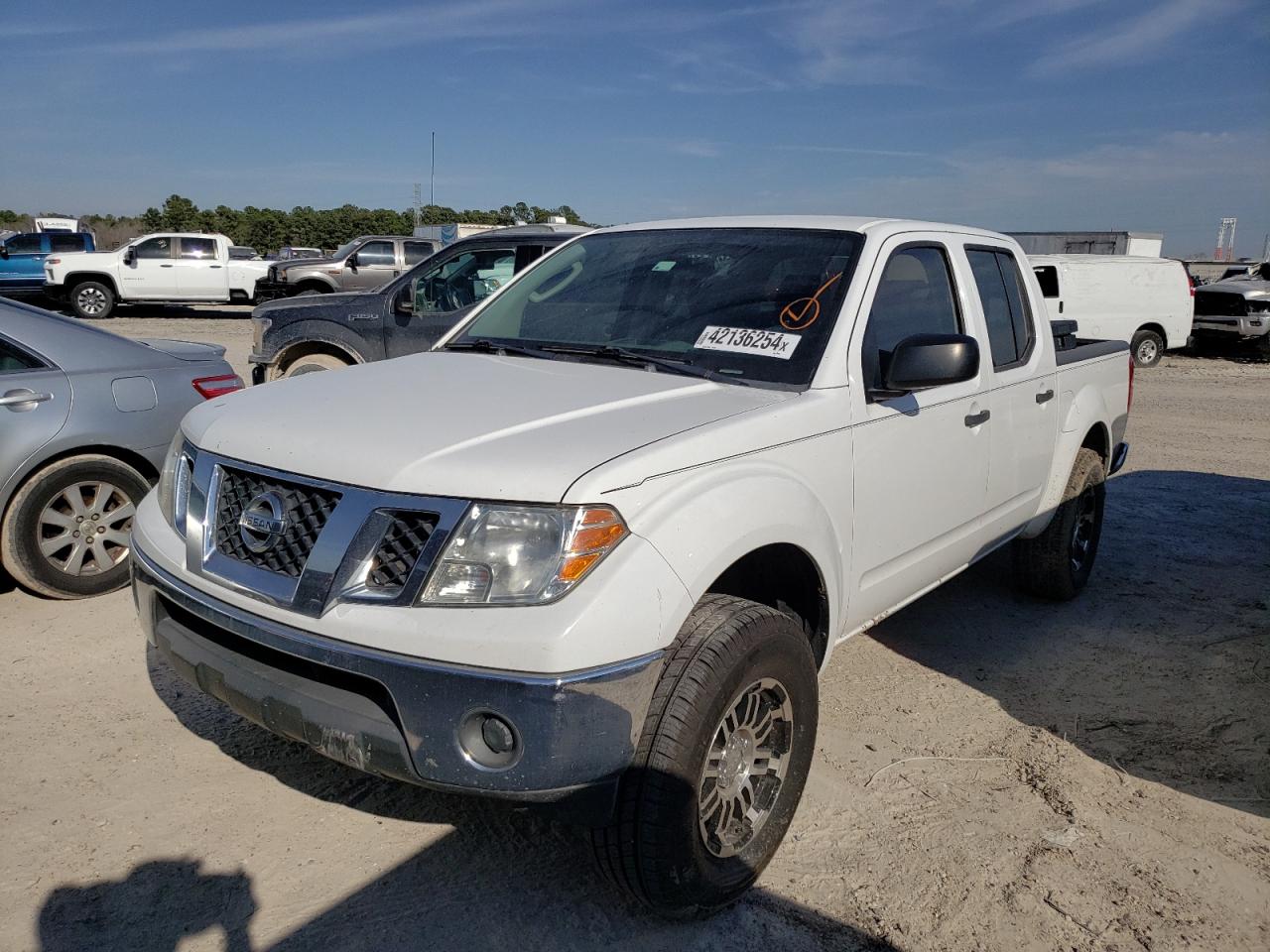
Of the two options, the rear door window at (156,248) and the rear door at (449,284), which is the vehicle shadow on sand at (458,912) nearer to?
the rear door at (449,284)

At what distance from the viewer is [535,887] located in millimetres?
2822

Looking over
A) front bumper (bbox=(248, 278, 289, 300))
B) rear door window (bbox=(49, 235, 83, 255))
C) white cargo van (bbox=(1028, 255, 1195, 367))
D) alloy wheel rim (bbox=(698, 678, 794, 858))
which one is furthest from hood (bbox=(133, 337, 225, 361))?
rear door window (bbox=(49, 235, 83, 255))

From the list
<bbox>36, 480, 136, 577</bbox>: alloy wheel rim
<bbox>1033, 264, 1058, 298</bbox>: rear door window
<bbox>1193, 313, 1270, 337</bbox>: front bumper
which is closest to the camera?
<bbox>36, 480, 136, 577</bbox>: alloy wheel rim

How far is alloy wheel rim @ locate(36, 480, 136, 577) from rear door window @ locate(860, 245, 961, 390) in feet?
12.0

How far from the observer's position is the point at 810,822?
3.21m

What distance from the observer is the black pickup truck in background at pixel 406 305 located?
27.1ft

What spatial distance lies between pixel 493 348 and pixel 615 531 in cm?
166

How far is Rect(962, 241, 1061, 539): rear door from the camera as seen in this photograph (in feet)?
13.7

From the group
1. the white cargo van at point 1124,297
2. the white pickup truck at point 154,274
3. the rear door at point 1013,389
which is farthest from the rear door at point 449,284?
the white pickup truck at point 154,274

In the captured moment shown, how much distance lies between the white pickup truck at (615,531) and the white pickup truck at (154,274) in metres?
20.7

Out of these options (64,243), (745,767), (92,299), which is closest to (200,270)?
(92,299)

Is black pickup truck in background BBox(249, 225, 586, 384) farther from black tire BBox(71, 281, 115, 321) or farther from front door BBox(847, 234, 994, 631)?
black tire BBox(71, 281, 115, 321)

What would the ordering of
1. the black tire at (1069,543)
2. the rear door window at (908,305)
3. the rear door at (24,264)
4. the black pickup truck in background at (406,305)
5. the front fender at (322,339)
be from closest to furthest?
1. the rear door window at (908,305)
2. the black tire at (1069,543)
3. the black pickup truck in background at (406,305)
4. the front fender at (322,339)
5. the rear door at (24,264)

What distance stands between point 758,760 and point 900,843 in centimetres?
60
